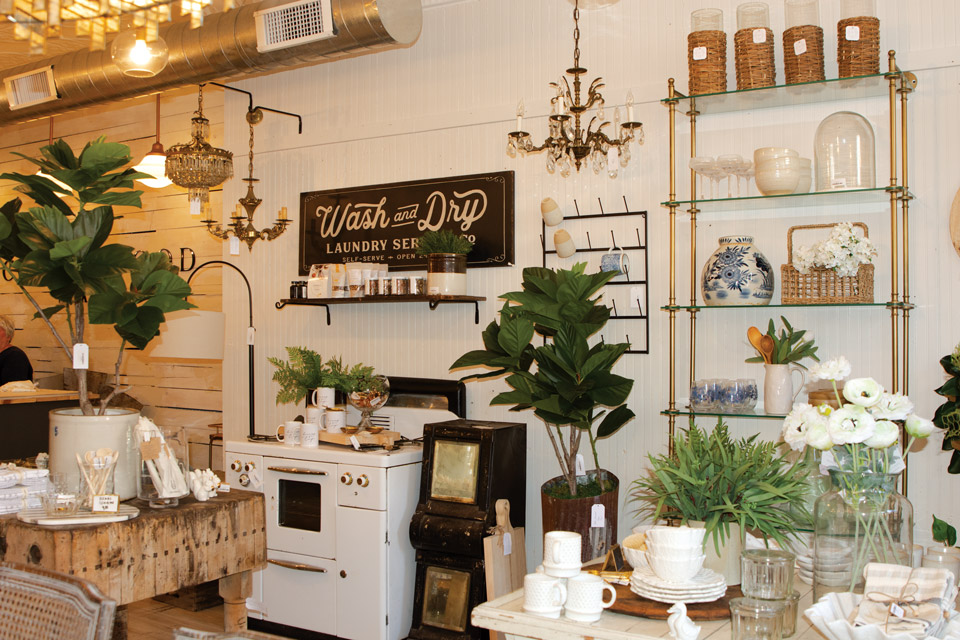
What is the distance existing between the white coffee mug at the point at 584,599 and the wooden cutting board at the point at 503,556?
1732mm

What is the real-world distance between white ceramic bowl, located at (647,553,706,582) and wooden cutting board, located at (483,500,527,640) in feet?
5.62

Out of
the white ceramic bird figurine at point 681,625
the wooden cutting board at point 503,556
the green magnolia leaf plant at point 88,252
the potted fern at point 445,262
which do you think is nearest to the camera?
the white ceramic bird figurine at point 681,625

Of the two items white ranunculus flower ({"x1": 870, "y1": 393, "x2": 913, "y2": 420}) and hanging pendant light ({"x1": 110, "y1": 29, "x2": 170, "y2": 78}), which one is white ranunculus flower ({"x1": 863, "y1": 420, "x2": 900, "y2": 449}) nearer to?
white ranunculus flower ({"x1": 870, "y1": 393, "x2": 913, "y2": 420})

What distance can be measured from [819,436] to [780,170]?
169 centimetres

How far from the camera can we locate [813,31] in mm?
3545

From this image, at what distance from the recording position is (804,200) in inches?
144

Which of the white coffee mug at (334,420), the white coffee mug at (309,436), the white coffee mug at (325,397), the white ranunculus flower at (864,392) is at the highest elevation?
the white ranunculus flower at (864,392)

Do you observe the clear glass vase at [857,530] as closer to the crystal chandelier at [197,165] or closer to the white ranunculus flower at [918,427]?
the white ranunculus flower at [918,427]

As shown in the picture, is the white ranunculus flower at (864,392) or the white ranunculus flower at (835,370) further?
the white ranunculus flower at (835,370)

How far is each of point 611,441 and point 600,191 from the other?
1169 mm

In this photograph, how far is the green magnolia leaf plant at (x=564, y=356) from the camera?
3.63 metres

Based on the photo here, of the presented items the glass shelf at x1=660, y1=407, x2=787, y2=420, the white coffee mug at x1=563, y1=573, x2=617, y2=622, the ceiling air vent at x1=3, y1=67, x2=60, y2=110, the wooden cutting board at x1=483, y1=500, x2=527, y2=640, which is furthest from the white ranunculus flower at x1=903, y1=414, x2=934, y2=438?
the ceiling air vent at x1=3, y1=67, x2=60, y2=110

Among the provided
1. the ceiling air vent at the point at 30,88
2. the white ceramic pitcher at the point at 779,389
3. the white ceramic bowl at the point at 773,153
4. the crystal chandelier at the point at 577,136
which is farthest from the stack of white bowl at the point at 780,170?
the ceiling air vent at the point at 30,88

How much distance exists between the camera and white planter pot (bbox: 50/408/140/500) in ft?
8.96
